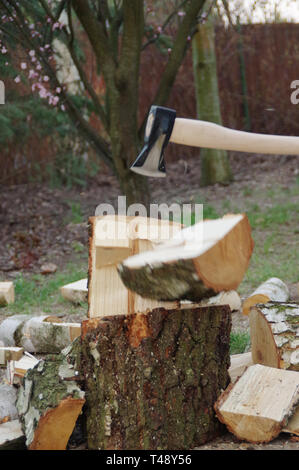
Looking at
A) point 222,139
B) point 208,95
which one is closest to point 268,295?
point 222,139

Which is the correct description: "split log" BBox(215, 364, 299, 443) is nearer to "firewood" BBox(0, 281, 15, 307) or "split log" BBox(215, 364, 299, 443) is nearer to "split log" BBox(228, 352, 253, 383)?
"split log" BBox(228, 352, 253, 383)

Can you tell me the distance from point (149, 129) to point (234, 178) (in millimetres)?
6200

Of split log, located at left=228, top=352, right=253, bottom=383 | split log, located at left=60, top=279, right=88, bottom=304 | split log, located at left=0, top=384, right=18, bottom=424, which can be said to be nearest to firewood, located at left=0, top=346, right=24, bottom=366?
split log, located at left=0, top=384, right=18, bottom=424

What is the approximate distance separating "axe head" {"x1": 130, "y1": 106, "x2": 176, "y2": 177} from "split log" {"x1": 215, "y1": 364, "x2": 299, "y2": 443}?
3.13 ft

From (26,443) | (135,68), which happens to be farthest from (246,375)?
(135,68)

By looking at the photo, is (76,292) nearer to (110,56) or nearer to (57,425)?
(57,425)

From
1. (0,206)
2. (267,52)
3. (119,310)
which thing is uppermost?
(267,52)

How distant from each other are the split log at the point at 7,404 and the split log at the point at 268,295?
159cm

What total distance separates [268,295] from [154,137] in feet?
5.31

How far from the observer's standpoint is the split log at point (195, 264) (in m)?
1.67

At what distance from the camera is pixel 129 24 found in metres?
4.91

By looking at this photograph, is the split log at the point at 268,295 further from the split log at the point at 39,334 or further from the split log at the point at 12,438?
the split log at the point at 12,438

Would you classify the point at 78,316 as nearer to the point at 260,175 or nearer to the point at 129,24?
the point at 129,24

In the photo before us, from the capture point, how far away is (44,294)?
4.57 metres
